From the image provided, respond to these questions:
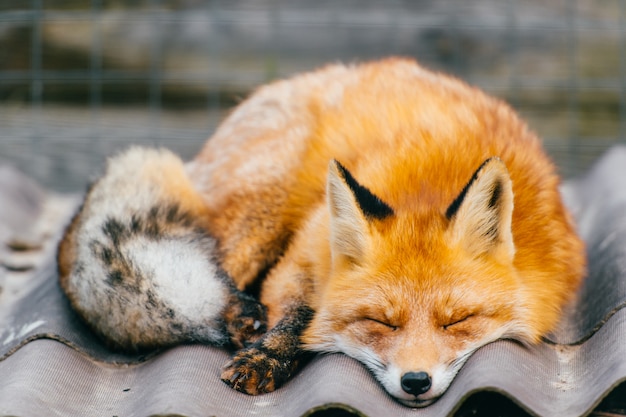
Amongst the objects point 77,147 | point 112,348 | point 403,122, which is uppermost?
point 403,122

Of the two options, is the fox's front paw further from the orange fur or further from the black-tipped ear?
the black-tipped ear

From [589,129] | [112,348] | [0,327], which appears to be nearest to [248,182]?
[112,348]

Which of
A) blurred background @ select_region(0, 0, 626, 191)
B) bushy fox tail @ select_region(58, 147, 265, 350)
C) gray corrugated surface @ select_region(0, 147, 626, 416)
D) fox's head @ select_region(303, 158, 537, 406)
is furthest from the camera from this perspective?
blurred background @ select_region(0, 0, 626, 191)

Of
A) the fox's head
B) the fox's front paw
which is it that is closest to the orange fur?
the fox's head

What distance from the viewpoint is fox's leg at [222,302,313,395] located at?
2053mm

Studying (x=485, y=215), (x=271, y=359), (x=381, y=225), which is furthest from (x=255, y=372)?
(x=485, y=215)

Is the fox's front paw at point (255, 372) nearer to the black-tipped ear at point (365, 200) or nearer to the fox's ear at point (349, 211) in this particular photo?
the fox's ear at point (349, 211)

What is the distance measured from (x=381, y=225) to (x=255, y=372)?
531 mm

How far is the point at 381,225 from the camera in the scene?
214 centimetres

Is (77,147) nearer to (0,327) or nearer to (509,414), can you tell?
(0,327)

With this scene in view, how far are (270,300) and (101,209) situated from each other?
2.03 feet

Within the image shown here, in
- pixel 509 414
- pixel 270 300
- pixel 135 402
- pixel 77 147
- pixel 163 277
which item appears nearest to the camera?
pixel 509 414

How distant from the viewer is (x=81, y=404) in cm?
199

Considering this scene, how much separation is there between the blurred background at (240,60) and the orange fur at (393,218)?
1635 mm
